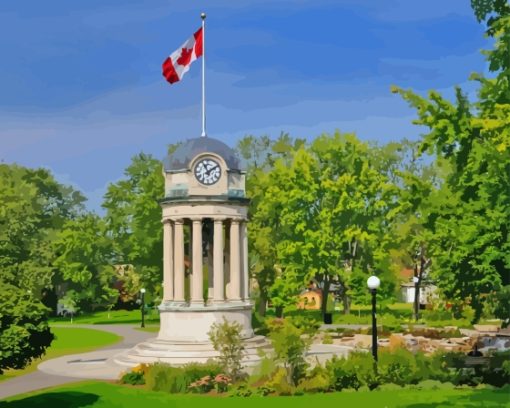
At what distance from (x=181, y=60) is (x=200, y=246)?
35.1 ft

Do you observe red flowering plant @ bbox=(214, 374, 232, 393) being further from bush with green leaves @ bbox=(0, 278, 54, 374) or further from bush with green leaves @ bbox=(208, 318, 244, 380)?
bush with green leaves @ bbox=(0, 278, 54, 374)

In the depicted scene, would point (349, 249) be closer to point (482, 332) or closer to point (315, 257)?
point (315, 257)

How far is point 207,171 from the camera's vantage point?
38.8m

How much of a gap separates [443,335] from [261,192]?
21783 millimetres

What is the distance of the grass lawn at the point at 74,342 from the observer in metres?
41.6

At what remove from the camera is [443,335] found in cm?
5031

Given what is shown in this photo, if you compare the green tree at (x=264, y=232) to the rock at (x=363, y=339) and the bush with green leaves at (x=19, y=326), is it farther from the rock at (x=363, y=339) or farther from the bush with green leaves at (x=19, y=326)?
the bush with green leaves at (x=19, y=326)

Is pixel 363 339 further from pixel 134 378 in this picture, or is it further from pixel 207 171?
pixel 134 378

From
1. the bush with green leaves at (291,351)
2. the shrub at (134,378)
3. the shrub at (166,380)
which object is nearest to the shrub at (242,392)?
the bush with green leaves at (291,351)

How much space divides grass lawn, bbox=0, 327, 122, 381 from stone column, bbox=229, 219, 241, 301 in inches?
416

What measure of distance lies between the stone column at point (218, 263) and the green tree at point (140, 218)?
27043 millimetres

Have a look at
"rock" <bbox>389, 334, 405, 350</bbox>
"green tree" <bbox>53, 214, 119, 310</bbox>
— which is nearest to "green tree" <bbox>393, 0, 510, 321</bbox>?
"rock" <bbox>389, 334, 405, 350</bbox>

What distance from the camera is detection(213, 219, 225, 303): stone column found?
38281 mm

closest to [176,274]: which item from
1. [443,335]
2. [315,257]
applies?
[443,335]
